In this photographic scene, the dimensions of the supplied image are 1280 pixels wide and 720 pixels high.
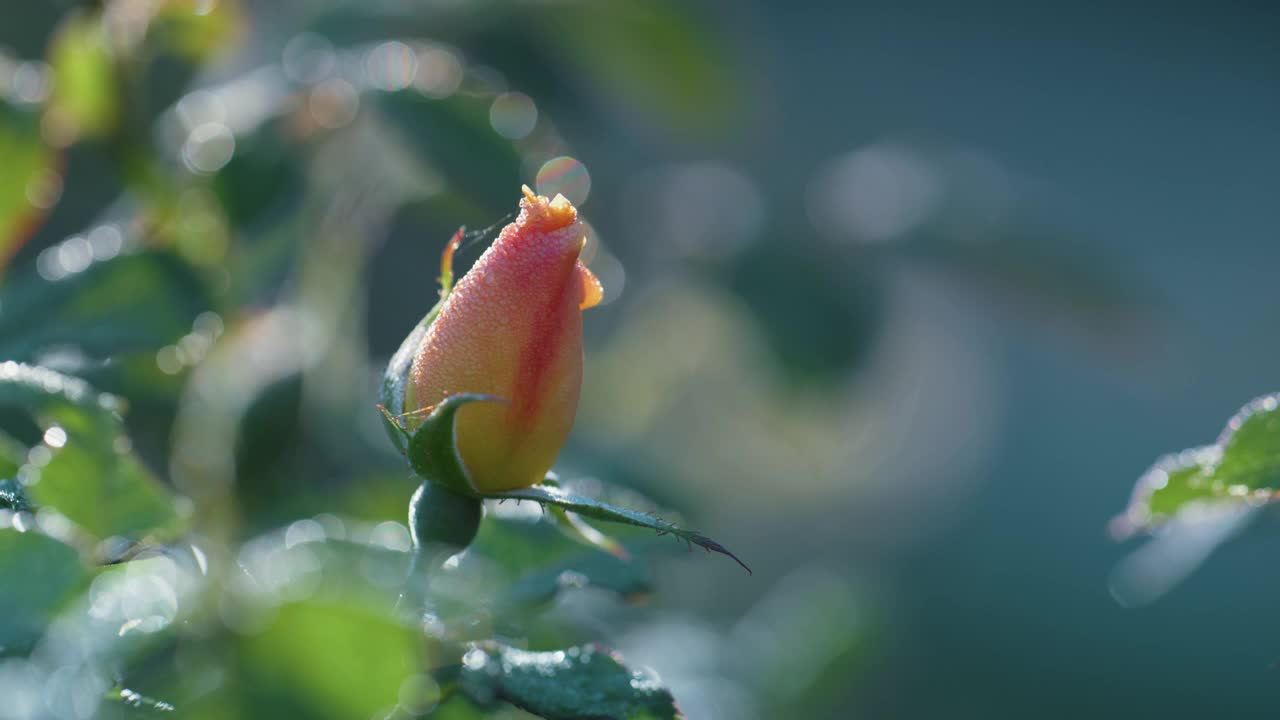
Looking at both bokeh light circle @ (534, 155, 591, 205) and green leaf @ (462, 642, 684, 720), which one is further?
bokeh light circle @ (534, 155, 591, 205)

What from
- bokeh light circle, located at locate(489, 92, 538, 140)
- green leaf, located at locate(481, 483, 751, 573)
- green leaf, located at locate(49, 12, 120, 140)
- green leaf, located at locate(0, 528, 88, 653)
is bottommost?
green leaf, located at locate(0, 528, 88, 653)

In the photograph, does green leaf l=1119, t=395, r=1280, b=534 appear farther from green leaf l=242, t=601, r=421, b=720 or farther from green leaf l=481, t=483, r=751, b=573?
green leaf l=242, t=601, r=421, b=720

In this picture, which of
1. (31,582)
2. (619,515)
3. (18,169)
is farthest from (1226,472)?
(18,169)

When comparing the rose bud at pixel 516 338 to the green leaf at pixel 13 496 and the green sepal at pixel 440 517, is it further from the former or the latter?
the green leaf at pixel 13 496

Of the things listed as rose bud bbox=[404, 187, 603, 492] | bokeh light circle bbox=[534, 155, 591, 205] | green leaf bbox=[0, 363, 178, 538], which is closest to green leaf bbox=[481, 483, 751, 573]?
rose bud bbox=[404, 187, 603, 492]

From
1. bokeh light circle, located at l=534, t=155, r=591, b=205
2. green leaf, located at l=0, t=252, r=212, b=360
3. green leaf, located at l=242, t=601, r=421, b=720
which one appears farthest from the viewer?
bokeh light circle, located at l=534, t=155, r=591, b=205

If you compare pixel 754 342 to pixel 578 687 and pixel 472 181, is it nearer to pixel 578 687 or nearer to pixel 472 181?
pixel 472 181

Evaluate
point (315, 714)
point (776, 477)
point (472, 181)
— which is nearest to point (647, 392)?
point (776, 477)

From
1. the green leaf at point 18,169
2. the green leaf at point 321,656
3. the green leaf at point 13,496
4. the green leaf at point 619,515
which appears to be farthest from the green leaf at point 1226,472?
the green leaf at point 18,169
